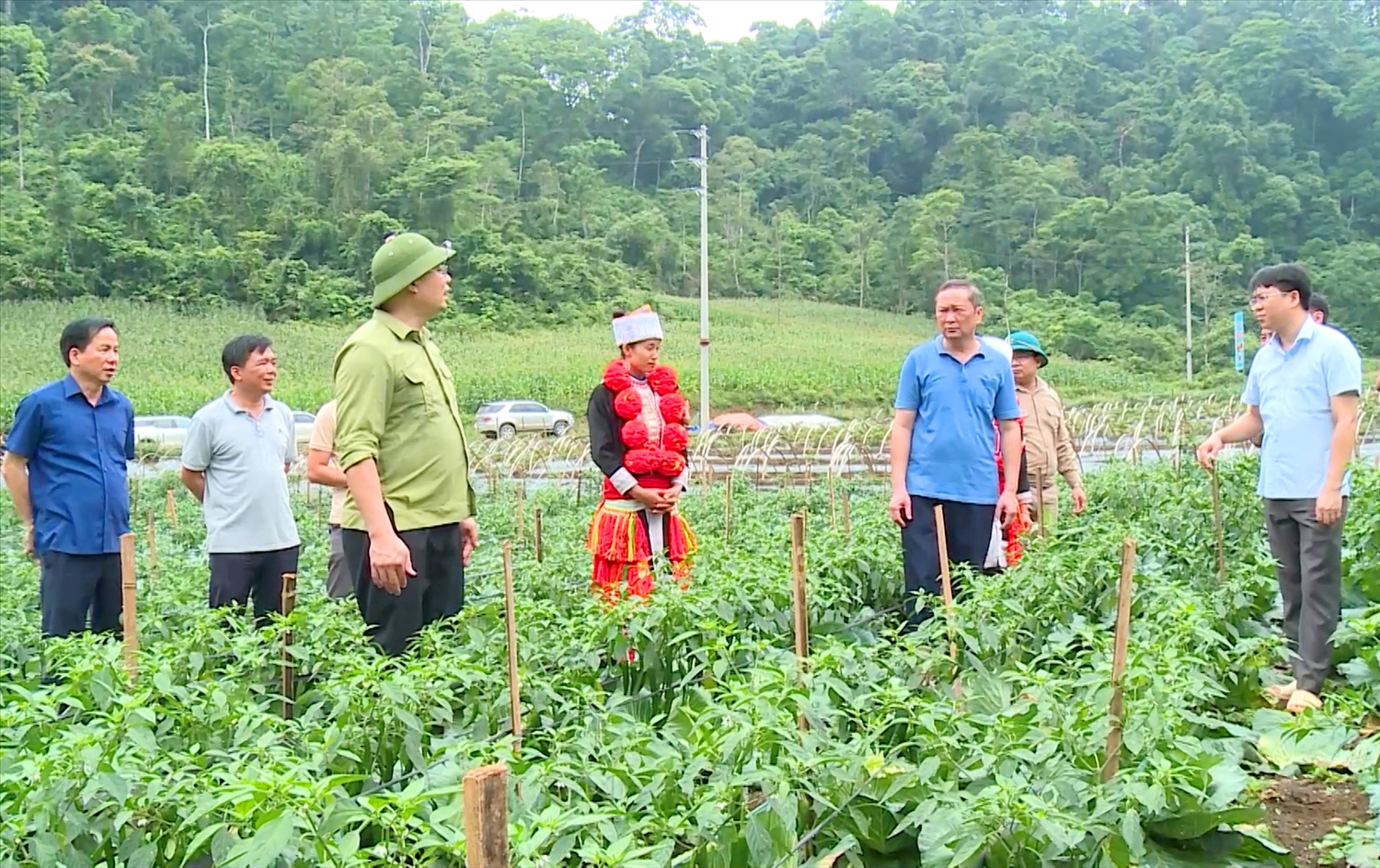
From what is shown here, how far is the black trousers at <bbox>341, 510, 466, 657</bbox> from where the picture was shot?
3236 mm

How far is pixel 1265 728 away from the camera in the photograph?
3672mm

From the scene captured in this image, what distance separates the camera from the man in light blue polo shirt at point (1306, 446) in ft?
12.3

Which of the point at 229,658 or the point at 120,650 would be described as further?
the point at 229,658

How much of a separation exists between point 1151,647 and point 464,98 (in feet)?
197

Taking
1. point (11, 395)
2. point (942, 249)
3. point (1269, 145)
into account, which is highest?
point (1269, 145)

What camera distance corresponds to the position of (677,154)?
214 ft

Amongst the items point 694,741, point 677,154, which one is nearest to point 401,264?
point 694,741

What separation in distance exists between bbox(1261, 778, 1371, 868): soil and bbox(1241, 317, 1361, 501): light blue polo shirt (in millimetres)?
918

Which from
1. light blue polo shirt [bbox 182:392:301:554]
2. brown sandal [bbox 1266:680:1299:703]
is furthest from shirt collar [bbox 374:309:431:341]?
brown sandal [bbox 1266:680:1299:703]

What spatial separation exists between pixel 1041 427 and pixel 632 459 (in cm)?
195

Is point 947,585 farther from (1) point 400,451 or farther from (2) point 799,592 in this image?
(1) point 400,451

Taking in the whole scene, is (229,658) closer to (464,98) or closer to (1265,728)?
(1265,728)

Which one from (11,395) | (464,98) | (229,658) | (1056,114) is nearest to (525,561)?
(229,658)

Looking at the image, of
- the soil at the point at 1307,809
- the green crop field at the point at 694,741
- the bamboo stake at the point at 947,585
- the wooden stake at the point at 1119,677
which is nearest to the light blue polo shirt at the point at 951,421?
the bamboo stake at the point at 947,585
